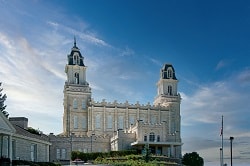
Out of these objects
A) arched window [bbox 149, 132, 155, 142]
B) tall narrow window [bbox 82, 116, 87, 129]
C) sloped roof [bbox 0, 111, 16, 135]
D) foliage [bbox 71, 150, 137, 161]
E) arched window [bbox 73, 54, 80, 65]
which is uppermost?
arched window [bbox 73, 54, 80, 65]

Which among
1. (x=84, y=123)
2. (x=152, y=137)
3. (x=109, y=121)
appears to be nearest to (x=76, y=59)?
(x=84, y=123)

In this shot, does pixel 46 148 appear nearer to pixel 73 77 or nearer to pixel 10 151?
pixel 10 151

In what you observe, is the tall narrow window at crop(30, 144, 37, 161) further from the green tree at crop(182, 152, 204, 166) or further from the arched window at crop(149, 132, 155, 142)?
the green tree at crop(182, 152, 204, 166)

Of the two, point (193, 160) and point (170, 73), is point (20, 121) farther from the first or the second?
point (170, 73)

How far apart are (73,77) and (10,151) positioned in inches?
2316

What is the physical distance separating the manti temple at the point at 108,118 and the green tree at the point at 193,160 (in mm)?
2420

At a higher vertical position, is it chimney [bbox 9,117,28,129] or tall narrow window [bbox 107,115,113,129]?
chimney [bbox 9,117,28,129]

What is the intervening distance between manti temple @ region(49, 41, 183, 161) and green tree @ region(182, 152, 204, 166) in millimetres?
2420

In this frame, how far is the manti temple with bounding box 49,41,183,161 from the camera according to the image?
65062 mm

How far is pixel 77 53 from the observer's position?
286ft

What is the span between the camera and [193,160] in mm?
65188

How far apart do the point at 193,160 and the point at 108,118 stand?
81.9 ft

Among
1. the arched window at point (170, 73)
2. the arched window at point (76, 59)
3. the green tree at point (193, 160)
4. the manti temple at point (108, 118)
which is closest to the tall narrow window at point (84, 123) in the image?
the manti temple at point (108, 118)

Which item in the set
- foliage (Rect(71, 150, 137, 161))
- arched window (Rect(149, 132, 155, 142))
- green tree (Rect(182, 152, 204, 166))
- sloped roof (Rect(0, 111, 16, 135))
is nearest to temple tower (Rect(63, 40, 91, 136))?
foliage (Rect(71, 150, 137, 161))
